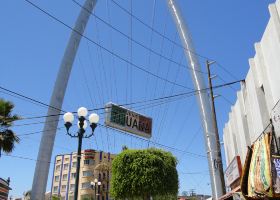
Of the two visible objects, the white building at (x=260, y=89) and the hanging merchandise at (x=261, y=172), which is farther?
the white building at (x=260, y=89)

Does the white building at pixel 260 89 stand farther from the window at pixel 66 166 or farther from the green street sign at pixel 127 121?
the window at pixel 66 166

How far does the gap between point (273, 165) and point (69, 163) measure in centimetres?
11339

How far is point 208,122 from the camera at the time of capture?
34.6m

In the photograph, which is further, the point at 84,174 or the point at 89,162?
the point at 89,162

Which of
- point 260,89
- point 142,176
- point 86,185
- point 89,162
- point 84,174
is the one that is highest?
point 89,162

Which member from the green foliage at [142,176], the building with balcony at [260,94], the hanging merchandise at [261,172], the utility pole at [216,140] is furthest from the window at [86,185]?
the hanging merchandise at [261,172]

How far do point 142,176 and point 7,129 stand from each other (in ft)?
37.0

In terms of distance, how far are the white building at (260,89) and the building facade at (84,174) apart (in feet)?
273

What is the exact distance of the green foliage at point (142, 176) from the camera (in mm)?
29312

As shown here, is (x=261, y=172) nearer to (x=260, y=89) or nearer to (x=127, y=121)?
(x=260, y=89)

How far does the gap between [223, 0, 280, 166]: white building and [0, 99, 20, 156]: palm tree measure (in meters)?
14.0

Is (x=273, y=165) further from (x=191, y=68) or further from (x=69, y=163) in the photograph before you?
(x=69, y=163)

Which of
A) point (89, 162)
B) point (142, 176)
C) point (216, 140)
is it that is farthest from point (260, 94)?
point (89, 162)

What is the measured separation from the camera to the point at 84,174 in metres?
111
